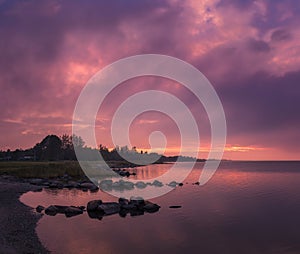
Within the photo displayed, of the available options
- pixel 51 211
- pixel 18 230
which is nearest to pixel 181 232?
pixel 18 230

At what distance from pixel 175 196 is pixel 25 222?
29.4m

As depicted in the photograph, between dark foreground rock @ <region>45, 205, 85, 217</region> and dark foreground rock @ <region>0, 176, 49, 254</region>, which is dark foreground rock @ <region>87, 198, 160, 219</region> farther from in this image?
dark foreground rock @ <region>0, 176, 49, 254</region>

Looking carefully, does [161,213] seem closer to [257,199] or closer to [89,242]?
[89,242]

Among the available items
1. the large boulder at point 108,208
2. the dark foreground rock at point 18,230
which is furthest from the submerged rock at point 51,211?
the large boulder at point 108,208

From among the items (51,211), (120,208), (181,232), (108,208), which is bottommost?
(181,232)

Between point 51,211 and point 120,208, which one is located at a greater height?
point 51,211

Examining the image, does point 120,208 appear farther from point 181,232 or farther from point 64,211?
point 181,232

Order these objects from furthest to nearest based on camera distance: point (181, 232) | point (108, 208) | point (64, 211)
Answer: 1. point (108, 208)
2. point (64, 211)
3. point (181, 232)

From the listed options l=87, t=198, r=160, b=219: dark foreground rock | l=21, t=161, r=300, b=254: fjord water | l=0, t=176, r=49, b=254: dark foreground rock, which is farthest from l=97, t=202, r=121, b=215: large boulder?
l=0, t=176, r=49, b=254: dark foreground rock

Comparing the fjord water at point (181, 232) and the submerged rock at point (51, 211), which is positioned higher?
the submerged rock at point (51, 211)

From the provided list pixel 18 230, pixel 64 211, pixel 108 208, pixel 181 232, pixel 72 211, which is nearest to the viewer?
pixel 18 230

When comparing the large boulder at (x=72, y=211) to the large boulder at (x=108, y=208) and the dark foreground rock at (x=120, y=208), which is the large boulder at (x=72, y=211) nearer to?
the dark foreground rock at (x=120, y=208)

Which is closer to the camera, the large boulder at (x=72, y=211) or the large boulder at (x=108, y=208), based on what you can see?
the large boulder at (x=72, y=211)

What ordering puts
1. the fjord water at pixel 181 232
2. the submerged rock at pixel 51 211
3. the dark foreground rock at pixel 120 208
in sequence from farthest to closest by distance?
the dark foreground rock at pixel 120 208 → the submerged rock at pixel 51 211 → the fjord water at pixel 181 232
